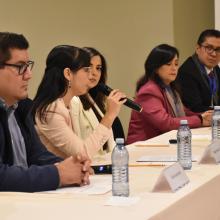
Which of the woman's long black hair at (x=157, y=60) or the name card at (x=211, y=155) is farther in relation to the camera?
the woman's long black hair at (x=157, y=60)

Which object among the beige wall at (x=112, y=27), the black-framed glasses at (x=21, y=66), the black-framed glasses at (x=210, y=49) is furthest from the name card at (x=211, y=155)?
the beige wall at (x=112, y=27)

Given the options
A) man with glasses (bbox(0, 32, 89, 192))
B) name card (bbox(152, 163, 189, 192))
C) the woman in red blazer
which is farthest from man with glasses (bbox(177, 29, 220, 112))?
name card (bbox(152, 163, 189, 192))

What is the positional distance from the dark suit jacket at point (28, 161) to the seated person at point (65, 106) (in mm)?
299

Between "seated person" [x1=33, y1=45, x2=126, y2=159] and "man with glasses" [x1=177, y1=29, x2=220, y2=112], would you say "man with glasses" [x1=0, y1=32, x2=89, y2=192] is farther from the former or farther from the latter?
"man with glasses" [x1=177, y1=29, x2=220, y2=112]

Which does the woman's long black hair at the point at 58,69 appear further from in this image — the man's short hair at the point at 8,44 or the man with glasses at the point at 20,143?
the man's short hair at the point at 8,44

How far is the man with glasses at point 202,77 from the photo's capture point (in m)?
4.69

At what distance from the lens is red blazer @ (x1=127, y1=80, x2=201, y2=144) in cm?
398

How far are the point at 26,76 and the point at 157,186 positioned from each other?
2.38 feet

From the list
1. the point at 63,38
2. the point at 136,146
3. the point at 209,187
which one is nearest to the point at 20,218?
the point at 209,187

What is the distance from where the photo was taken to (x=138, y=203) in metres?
1.65

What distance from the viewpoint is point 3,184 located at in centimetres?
189

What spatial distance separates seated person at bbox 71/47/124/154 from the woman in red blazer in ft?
0.63

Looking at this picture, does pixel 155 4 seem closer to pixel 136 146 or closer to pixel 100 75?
pixel 100 75

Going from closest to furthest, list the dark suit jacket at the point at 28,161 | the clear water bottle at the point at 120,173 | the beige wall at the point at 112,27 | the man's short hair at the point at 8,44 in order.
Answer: the clear water bottle at the point at 120,173 < the dark suit jacket at the point at 28,161 < the man's short hair at the point at 8,44 < the beige wall at the point at 112,27
